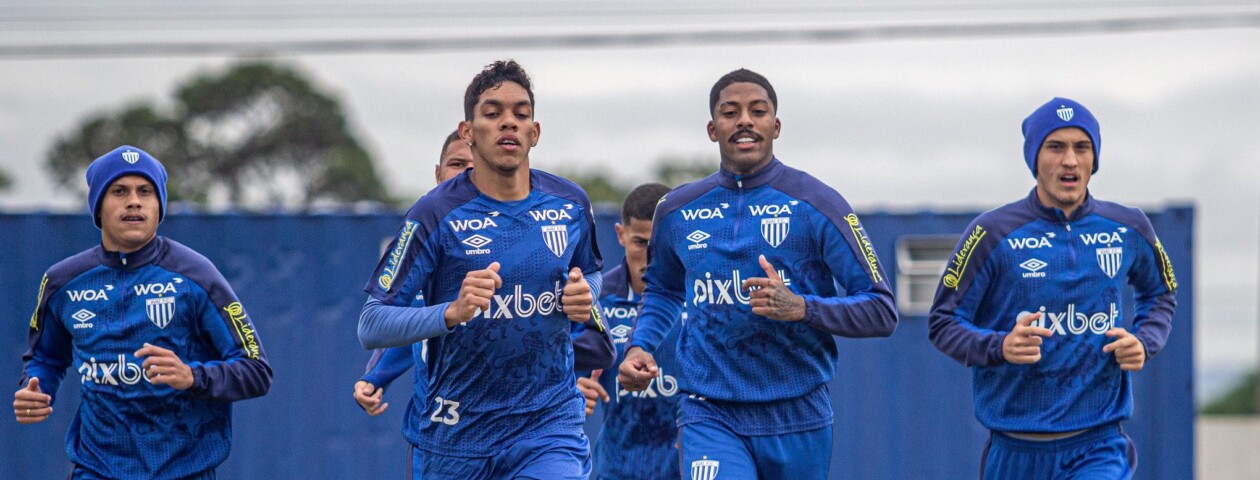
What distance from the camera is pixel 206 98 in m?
35.3

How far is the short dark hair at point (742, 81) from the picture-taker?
5.85 meters

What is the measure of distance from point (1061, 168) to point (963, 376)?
18.1 ft

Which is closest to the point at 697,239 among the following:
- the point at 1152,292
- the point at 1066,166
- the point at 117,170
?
the point at 1066,166

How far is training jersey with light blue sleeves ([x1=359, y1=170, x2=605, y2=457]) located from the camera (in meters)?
5.29

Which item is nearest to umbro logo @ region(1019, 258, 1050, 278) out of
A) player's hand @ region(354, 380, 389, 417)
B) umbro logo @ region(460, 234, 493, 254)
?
umbro logo @ region(460, 234, 493, 254)

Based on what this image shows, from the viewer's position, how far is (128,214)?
20.0 ft

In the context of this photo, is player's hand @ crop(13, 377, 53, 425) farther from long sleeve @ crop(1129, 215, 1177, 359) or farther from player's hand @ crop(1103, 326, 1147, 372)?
long sleeve @ crop(1129, 215, 1177, 359)

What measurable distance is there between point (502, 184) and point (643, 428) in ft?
6.74

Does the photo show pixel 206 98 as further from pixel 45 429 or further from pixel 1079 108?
pixel 1079 108

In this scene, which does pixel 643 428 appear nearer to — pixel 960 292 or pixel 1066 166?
pixel 960 292

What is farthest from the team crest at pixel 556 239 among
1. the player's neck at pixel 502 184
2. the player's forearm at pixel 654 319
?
the player's forearm at pixel 654 319

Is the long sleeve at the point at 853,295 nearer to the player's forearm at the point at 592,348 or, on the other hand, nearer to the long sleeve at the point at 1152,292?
the player's forearm at the point at 592,348

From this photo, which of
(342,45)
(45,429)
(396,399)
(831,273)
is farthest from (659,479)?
(342,45)

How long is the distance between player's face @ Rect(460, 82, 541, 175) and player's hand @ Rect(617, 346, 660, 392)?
0.94 m
